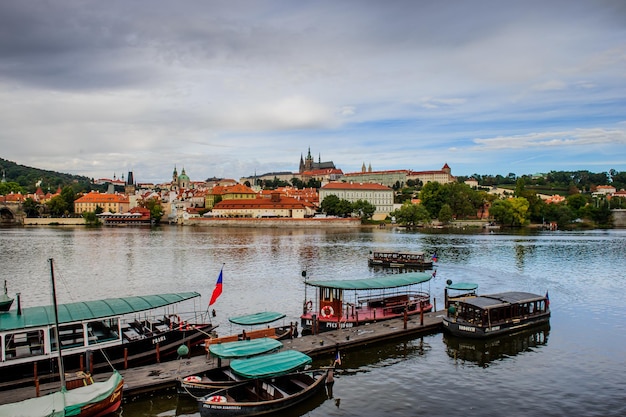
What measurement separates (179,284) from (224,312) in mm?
12697

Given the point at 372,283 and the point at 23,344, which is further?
the point at 372,283

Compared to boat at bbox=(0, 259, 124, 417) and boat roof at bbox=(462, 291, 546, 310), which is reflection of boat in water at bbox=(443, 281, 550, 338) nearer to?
boat roof at bbox=(462, 291, 546, 310)

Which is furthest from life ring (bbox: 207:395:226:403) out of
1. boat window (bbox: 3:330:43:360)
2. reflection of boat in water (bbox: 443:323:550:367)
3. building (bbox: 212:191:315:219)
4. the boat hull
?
building (bbox: 212:191:315:219)

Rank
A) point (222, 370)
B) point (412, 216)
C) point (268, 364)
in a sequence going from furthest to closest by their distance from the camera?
point (412, 216) < point (222, 370) < point (268, 364)

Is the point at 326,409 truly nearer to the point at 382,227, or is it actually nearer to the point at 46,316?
the point at 46,316

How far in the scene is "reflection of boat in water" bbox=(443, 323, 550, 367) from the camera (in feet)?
77.3

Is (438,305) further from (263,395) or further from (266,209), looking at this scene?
(266,209)

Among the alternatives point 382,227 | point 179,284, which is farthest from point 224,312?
point 382,227

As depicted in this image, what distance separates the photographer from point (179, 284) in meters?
42.9

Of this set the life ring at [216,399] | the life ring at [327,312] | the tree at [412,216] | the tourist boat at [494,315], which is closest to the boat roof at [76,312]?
the life ring at [216,399]

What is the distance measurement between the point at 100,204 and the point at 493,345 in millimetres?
166055

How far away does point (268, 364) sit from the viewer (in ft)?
58.9

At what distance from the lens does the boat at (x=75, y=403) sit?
14.2 meters

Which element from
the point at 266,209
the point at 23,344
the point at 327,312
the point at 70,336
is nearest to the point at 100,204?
the point at 266,209
